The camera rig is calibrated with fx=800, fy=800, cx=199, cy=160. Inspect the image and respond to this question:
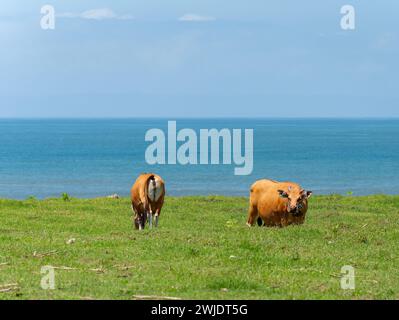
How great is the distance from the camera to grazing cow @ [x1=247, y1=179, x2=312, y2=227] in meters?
24.8

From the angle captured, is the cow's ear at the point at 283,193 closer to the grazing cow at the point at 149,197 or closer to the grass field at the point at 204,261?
the grass field at the point at 204,261

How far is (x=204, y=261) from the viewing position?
18.3 meters

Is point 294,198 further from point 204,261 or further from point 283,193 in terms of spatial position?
point 204,261

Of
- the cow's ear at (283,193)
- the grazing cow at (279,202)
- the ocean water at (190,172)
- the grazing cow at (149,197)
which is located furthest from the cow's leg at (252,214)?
the ocean water at (190,172)

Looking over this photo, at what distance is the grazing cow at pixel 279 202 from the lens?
24828mm

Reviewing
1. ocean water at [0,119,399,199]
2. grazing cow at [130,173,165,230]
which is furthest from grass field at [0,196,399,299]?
ocean water at [0,119,399,199]

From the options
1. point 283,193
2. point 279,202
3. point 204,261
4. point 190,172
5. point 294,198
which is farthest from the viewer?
point 190,172

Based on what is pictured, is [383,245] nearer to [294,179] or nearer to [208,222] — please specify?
[208,222]

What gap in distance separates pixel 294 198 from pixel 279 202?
0.76 metres

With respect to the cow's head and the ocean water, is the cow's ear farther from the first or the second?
the ocean water

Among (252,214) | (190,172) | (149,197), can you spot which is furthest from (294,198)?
(190,172)

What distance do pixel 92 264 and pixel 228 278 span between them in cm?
367

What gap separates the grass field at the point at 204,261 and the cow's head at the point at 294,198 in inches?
48.8
